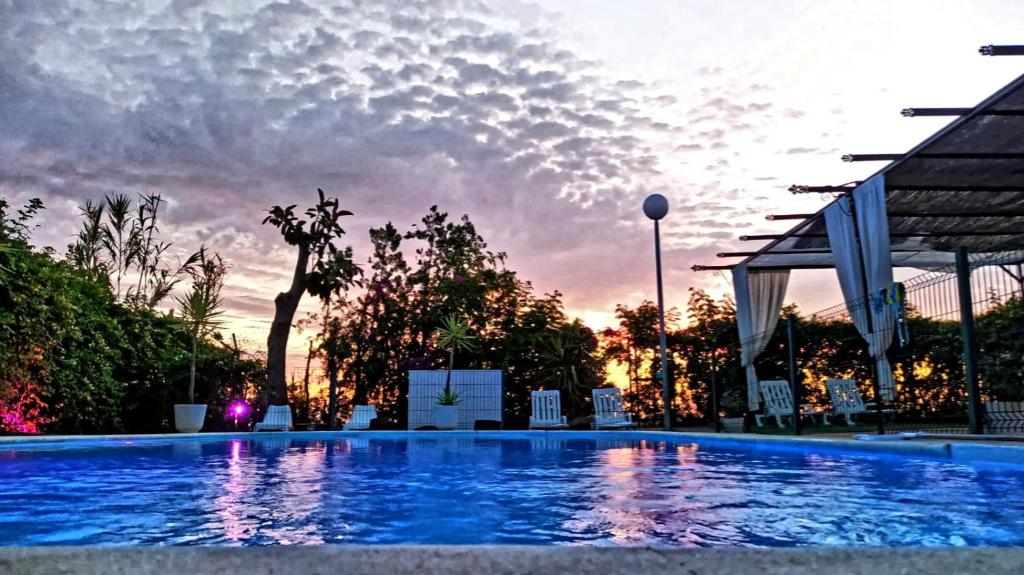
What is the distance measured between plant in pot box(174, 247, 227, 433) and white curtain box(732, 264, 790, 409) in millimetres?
8647

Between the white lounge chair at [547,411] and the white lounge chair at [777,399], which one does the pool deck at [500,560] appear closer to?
the white lounge chair at [777,399]

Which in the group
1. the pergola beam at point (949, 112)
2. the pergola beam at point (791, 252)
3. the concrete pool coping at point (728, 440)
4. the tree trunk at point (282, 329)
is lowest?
the concrete pool coping at point (728, 440)

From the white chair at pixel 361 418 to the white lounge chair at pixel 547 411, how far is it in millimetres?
2833

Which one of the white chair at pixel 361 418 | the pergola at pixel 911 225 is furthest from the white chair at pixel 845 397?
the white chair at pixel 361 418

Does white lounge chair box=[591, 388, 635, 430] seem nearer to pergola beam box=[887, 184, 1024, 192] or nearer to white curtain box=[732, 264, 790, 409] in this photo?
white curtain box=[732, 264, 790, 409]

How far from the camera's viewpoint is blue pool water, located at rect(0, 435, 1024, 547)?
2.54 meters

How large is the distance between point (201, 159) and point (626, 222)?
25.6ft

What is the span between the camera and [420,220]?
15.5 metres

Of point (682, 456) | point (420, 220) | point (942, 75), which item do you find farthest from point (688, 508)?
point (420, 220)

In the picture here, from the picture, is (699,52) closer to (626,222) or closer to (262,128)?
(626,222)

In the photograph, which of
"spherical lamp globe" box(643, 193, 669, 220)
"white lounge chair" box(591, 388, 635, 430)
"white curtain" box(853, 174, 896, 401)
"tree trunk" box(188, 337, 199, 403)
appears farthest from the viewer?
"white lounge chair" box(591, 388, 635, 430)

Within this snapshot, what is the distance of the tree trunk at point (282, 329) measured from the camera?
13.9m

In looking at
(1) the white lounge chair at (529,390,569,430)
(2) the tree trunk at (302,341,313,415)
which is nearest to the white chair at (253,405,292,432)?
(2) the tree trunk at (302,341,313,415)

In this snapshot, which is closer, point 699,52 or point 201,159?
point 699,52
